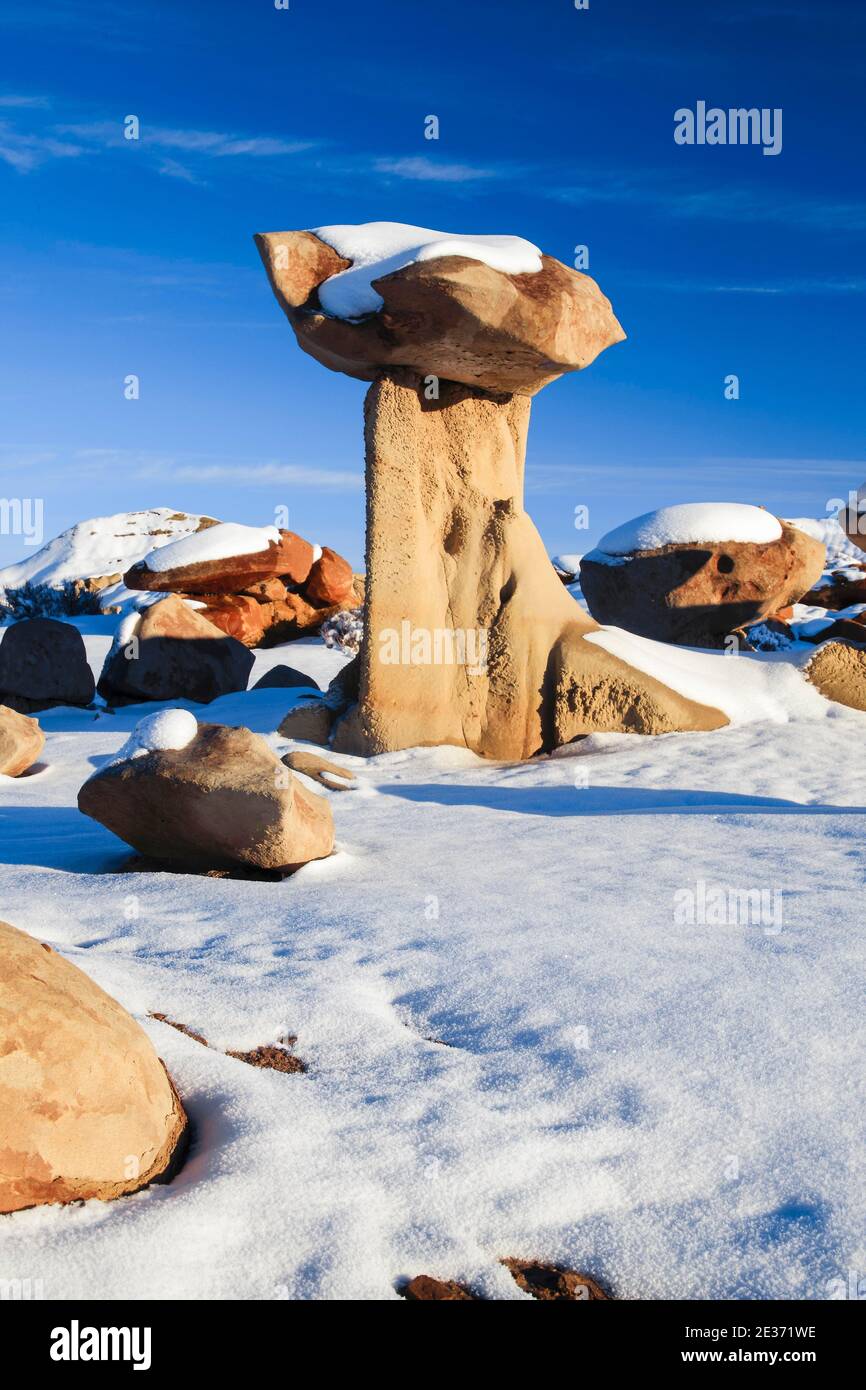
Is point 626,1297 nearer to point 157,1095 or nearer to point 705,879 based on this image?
point 157,1095

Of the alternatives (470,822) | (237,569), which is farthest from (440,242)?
(237,569)

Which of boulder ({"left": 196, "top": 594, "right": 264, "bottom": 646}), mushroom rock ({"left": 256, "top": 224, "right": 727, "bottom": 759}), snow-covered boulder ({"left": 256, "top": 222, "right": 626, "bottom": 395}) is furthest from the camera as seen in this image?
boulder ({"left": 196, "top": 594, "right": 264, "bottom": 646})

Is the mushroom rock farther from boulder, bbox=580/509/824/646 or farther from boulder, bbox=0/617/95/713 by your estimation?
boulder, bbox=580/509/824/646

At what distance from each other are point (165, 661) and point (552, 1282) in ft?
30.7

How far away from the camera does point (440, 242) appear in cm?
698

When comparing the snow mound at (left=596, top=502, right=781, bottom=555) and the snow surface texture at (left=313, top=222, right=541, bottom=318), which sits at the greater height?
the snow surface texture at (left=313, top=222, right=541, bottom=318)

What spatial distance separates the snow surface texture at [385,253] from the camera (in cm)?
701

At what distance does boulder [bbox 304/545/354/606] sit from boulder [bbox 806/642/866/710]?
9.15 m

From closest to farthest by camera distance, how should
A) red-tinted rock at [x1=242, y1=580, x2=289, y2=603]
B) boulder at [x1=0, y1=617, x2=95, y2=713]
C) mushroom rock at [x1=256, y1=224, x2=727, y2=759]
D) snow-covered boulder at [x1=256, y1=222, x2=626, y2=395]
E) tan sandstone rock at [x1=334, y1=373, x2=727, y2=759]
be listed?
A: snow-covered boulder at [x1=256, y1=222, x2=626, y2=395] → mushroom rock at [x1=256, y1=224, x2=727, y2=759] → tan sandstone rock at [x1=334, y1=373, x2=727, y2=759] → boulder at [x1=0, y1=617, x2=95, y2=713] → red-tinted rock at [x1=242, y1=580, x2=289, y2=603]

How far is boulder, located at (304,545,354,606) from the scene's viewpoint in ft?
55.8

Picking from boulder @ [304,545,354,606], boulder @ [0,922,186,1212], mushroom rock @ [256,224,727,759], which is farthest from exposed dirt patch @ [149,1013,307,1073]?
boulder @ [304,545,354,606]

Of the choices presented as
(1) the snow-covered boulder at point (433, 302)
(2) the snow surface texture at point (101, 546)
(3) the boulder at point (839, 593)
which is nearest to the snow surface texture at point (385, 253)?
(1) the snow-covered boulder at point (433, 302)

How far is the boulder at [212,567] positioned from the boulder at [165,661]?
4046 millimetres
